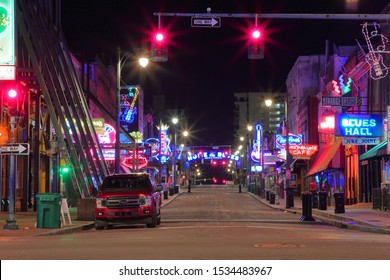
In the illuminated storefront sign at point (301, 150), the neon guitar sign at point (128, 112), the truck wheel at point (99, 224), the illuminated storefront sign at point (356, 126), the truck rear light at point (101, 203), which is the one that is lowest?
the truck wheel at point (99, 224)

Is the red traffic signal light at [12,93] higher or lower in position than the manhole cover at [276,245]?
higher

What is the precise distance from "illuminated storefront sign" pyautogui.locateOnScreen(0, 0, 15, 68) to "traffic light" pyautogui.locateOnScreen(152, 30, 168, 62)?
632cm

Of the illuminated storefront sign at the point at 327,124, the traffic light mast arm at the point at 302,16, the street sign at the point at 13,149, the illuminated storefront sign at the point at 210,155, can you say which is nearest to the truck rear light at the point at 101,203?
the street sign at the point at 13,149

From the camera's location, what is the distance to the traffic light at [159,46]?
62.9 feet

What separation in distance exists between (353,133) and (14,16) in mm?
18098

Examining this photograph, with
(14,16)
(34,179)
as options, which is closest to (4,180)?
(34,179)

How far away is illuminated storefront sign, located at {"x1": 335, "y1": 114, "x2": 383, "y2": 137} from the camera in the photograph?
32.9m

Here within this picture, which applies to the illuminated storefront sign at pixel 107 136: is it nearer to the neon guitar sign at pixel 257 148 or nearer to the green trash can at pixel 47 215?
the green trash can at pixel 47 215

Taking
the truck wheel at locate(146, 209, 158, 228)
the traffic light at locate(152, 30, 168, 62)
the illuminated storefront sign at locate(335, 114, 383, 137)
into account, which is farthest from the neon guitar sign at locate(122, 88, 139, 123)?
the traffic light at locate(152, 30, 168, 62)

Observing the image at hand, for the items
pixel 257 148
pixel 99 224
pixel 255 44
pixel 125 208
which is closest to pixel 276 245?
pixel 255 44

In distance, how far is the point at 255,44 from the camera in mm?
18781

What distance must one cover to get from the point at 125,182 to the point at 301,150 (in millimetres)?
28423

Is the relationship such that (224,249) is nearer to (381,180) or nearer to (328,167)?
(381,180)

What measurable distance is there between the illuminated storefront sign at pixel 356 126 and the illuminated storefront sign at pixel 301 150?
1622cm
